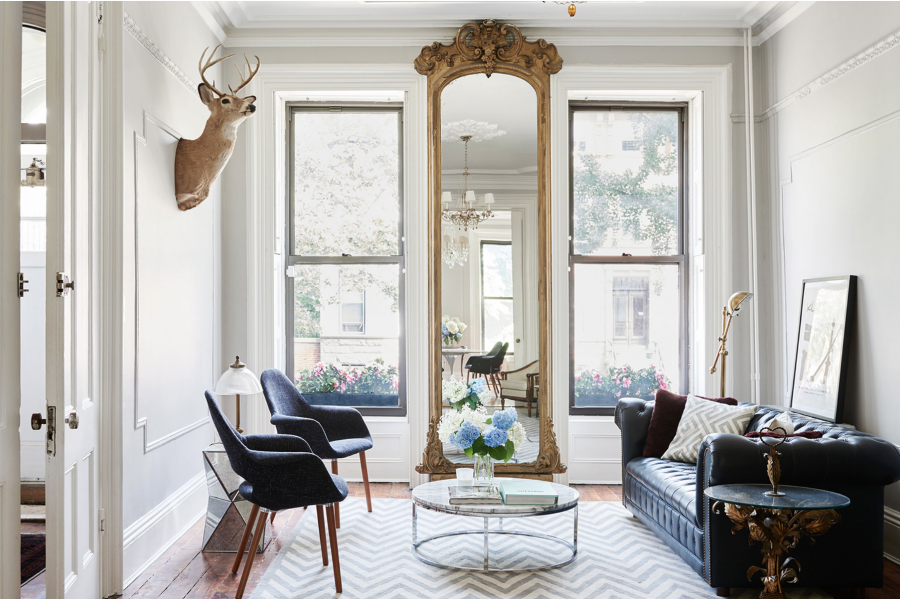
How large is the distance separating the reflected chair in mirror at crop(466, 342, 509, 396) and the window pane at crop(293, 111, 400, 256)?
1.05 meters

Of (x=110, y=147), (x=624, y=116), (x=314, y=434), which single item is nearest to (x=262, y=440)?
(x=314, y=434)

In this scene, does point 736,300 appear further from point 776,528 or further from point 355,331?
point 355,331

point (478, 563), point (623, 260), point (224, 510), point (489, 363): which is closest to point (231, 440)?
point (224, 510)

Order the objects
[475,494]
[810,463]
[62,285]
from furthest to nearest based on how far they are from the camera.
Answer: [475,494] → [810,463] → [62,285]

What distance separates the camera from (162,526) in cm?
353

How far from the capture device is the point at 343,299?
5051 millimetres

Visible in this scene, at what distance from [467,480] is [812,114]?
312 centimetres

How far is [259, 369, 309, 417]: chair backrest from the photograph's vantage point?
402 cm

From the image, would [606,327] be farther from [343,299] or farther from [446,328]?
[343,299]

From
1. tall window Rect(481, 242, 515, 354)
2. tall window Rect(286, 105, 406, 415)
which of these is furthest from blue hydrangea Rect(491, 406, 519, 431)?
tall window Rect(286, 105, 406, 415)

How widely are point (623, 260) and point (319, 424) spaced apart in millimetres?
2628

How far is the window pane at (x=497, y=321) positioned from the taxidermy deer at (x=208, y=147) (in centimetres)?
208

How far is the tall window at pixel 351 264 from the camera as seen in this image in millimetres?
5043

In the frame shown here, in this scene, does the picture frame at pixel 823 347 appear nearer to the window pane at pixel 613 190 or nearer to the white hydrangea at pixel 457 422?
the window pane at pixel 613 190
